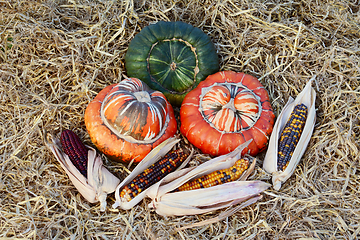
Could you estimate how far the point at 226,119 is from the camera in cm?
329

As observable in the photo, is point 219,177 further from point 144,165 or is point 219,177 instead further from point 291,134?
point 291,134

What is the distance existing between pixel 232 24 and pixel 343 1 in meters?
1.61

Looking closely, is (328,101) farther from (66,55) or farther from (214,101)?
(66,55)

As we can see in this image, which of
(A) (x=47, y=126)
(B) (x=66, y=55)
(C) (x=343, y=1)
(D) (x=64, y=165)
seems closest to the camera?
(D) (x=64, y=165)

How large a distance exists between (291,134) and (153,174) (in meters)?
1.66

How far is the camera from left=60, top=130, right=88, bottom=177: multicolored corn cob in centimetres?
301

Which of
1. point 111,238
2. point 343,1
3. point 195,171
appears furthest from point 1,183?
point 343,1

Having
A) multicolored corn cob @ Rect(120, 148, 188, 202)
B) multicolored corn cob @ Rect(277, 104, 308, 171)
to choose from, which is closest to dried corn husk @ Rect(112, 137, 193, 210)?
multicolored corn cob @ Rect(120, 148, 188, 202)

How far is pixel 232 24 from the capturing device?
4.02m

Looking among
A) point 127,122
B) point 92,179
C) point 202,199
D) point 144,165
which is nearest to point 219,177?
point 202,199

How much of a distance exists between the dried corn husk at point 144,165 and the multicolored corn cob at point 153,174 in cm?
4

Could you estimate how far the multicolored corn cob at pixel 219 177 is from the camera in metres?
2.92

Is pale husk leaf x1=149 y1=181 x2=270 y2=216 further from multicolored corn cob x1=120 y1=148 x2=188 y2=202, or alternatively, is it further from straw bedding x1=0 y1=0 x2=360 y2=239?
multicolored corn cob x1=120 y1=148 x2=188 y2=202

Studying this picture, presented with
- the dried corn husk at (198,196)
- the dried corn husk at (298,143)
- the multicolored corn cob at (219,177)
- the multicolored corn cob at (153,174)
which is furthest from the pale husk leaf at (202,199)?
the dried corn husk at (298,143)
